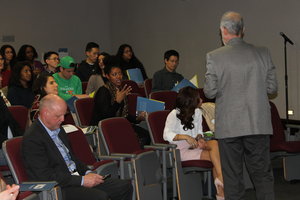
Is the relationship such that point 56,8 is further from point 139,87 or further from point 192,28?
point 139,87

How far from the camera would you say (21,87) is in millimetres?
6203

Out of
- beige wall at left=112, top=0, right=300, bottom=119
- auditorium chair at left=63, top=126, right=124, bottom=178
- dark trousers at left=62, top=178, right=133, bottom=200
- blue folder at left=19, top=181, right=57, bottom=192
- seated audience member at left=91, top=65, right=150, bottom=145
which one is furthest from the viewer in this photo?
beige wall at left=112, top=0, right=300, bottom=119

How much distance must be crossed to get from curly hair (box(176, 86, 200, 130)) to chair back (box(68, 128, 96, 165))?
112cm

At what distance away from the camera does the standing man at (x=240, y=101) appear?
3.99 metres

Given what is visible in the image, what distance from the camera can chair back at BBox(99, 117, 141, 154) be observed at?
4832 mm

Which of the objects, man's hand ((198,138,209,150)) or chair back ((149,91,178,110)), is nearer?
man's hand ((198,138,209,150))

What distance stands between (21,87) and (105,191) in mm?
2402

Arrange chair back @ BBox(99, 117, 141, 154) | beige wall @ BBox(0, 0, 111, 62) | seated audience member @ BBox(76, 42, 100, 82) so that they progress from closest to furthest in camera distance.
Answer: chair back @ BBox(99, 117, 141, 154) → seated audience member @ BBox(76, 42, 100, 82) → beige wall @ BBox(0, 0, 111, 62)

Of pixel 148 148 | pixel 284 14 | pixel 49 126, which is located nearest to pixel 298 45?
pixel 284 14

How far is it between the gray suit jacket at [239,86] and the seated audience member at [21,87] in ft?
9.20

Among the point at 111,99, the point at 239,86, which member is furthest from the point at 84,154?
the point at 239,86

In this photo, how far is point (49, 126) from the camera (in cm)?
404

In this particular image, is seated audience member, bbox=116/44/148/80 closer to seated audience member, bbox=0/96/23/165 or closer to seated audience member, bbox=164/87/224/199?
seated audience member, bbox=164/87/224/199

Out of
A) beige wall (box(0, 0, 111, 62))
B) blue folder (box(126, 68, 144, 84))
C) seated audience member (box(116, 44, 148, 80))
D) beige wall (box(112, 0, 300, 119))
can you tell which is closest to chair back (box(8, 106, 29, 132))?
blue folder (box(126, 68, 144, 84))
